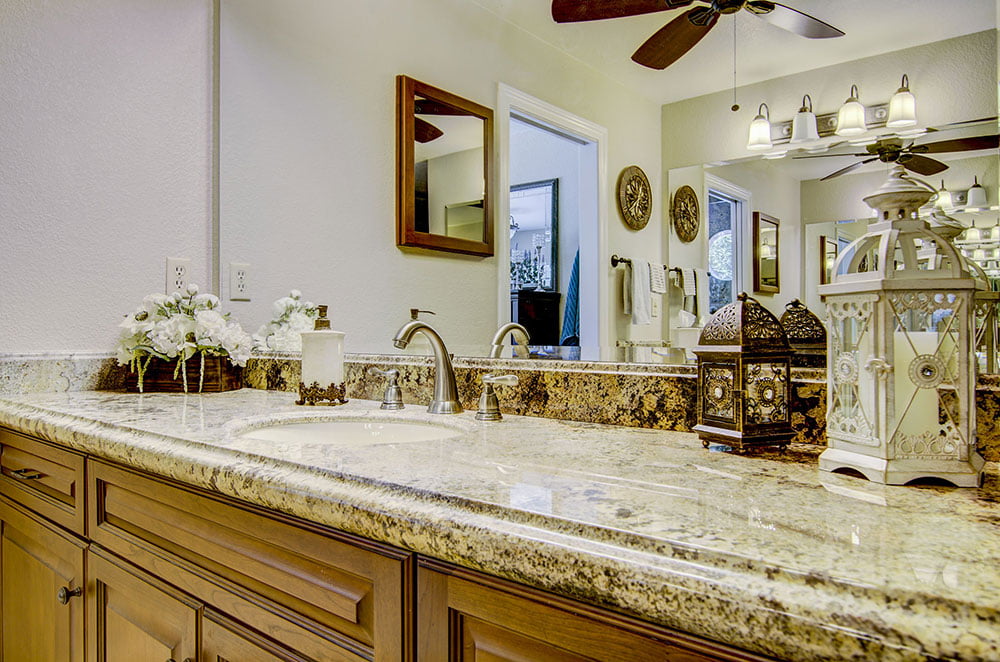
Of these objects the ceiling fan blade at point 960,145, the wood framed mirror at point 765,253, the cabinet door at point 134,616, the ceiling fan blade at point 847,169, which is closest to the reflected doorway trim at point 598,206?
the wood framed mirror at point 765,253

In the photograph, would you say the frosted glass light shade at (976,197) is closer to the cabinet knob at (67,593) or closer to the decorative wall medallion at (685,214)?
the decorative wall medallion at (685,214)

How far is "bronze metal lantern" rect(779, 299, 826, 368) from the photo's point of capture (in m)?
0.88

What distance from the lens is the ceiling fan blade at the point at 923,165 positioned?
0.77 m

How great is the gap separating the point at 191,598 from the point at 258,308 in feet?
3.97

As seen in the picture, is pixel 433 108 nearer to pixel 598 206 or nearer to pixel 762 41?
pixel 598 206

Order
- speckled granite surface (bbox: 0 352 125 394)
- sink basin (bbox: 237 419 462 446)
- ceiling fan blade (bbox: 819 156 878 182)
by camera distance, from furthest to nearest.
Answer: speckled granite surface (bbox: 0 352 125 394) < sink basin (bbox: 237 419 462 446) < ceiling fan blade (bbox: 819 156 878 182)

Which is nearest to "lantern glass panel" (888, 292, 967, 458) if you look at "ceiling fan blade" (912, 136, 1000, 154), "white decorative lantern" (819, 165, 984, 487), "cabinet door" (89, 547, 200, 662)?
"white decorative lantern" (819, 165, 984, 487)

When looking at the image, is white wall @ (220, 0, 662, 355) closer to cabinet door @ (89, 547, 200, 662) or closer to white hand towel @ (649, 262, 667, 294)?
white hand towel @ (649, 262, 667, 294)

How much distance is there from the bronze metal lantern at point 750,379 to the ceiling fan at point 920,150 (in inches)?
10.0

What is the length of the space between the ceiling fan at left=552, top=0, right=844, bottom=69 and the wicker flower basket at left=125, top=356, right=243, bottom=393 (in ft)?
4.04

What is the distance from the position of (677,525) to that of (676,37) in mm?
830

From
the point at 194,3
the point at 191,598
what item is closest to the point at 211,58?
the point at 194,3

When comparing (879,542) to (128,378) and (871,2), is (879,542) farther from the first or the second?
(128,378)

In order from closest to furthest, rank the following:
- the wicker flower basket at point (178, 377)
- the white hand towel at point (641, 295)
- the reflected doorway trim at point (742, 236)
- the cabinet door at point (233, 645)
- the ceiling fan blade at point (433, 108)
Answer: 1. the cabinet door at point (233, 645)
2. the reflected doorway trim at point (742, 236)
3. the white hand towel at point (641, 295)
4. the ceiling fan blade at point (433, 108)
5. the wicker flower basket at point (178, 377)
